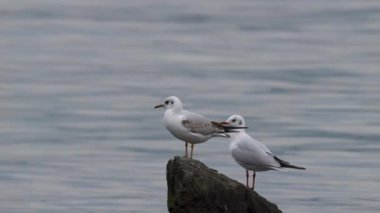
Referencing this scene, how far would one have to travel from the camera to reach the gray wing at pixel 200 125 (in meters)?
21.0

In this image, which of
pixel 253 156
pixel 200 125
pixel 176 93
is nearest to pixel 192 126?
pixel 200 125

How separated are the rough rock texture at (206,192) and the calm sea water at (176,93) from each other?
11.3 metres

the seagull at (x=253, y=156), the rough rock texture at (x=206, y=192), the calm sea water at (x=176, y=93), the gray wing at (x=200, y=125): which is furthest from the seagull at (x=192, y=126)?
the calm sea water at (x=176, y=93)

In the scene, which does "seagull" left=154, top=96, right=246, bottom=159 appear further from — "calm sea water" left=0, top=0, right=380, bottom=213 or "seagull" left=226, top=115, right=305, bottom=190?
"calm sea water" left=0, top=0, right=380, bottom=213

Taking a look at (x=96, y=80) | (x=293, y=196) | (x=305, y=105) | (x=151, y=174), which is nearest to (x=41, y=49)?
(x=96, y=80)

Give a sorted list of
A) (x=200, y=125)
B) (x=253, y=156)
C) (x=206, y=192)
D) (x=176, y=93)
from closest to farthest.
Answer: (x=206, y=192) → (x=253, y=156) → (x=200, y=125) → (x=176, y=93)

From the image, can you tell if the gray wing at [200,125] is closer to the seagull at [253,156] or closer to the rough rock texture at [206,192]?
the seagull at [253,156]

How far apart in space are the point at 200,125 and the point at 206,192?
2728 mm

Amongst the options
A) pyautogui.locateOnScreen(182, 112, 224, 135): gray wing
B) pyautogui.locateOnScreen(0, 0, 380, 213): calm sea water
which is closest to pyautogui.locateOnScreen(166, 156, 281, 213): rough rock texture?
pyautogui.locateOnScreen(182, 112, 224, 135): gray wing

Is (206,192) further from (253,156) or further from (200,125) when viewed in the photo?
(200,125)

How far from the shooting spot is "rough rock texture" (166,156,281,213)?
18391mm

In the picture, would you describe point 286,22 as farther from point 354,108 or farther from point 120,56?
point 354,108

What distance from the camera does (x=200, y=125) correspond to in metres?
21.0

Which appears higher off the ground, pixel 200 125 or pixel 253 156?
pixel 200 125
